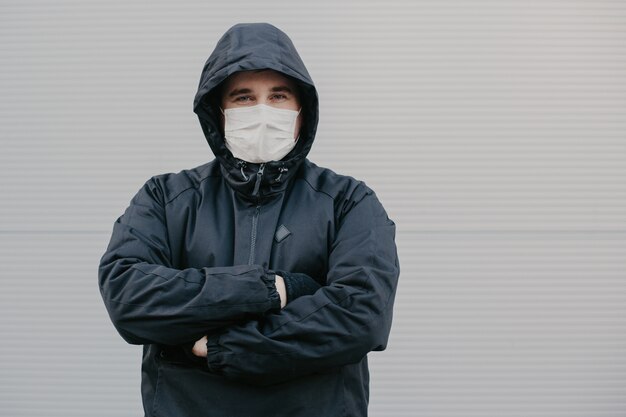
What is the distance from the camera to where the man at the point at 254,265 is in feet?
5.72

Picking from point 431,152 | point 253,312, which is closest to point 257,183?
point 253,312

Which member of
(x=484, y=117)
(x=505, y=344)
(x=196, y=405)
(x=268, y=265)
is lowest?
(x=505, y=344)

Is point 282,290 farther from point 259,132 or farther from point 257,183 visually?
point 259,132

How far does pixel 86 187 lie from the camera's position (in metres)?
3.35

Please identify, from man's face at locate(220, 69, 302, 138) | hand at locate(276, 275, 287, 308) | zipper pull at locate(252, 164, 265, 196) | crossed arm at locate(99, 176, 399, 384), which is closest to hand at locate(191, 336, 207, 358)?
crossed arm at locate(99, 176, 399, 384)

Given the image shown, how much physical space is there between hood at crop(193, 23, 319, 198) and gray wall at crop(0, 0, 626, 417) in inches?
46.2

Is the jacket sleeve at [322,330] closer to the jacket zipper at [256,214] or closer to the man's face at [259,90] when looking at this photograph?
the jacket zipper at [256,214]

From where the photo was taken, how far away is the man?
1743mm

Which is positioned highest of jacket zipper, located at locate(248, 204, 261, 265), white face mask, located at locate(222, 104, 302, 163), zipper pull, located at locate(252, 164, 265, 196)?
white face mask, located at locate(222, 104, 302, 163)

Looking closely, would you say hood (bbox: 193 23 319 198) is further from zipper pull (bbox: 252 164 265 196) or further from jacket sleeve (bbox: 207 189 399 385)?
jacket sleeve (bbox: 207 189 399 385)

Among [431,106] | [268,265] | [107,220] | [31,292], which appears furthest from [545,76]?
[31,292]

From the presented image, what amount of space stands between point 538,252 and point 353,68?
4.00 feet

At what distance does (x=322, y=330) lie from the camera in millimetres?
1740

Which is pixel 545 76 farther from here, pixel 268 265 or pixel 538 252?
pixel 268 265
